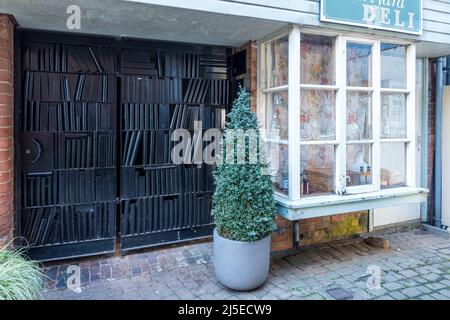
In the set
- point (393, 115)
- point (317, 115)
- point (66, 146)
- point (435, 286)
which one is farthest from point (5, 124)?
point (435, 286)

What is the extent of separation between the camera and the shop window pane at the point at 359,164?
3.92m

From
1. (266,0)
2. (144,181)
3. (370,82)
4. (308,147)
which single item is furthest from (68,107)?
(370,82)

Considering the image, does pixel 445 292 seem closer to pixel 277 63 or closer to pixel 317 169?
pixel 317 169

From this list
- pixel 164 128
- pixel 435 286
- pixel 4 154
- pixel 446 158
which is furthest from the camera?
pixel 446 158

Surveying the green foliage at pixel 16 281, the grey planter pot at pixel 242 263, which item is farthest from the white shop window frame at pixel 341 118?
the green foliage at pixel 16 281

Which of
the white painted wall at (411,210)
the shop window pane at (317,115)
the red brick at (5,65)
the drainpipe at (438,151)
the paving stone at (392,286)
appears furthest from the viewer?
the drainpipe at (438,151)

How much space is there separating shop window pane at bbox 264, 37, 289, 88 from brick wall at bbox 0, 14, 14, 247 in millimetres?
2589

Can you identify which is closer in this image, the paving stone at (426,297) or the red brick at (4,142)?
the red brick at (4,142)

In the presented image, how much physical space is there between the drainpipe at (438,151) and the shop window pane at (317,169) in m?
2.46

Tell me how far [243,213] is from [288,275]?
3.25 feet

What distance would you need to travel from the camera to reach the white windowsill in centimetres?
345

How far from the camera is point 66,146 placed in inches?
145

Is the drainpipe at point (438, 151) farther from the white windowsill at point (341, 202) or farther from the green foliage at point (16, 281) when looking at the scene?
the green foliage at point (16, 281)
